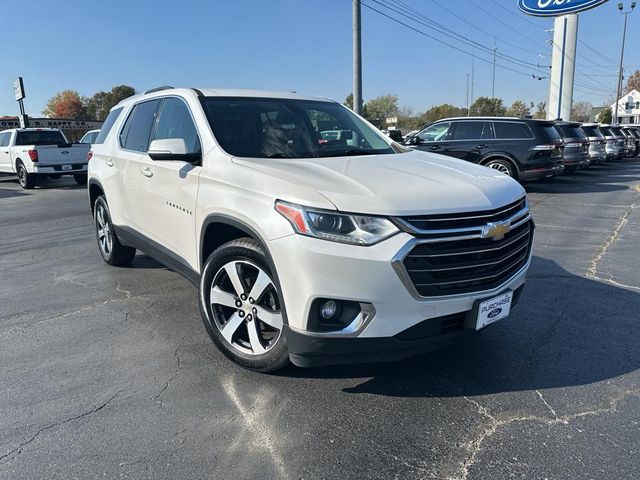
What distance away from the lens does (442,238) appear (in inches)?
105

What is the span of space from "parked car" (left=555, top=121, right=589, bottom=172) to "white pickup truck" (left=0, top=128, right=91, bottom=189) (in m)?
14.2

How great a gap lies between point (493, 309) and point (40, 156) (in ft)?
51.2

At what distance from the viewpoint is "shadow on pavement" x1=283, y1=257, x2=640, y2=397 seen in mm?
3170

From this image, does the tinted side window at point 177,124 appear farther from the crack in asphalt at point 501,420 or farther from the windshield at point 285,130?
the crack in asphalt at point 501,420

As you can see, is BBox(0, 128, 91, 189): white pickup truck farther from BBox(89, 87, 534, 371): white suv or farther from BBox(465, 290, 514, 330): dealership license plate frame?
BBox(465, 290, 514, 330): dealership license plate frame

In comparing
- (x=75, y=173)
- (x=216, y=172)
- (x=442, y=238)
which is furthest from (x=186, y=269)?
(x=75, y=173)

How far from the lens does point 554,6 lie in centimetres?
2397

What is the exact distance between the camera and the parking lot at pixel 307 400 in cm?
248

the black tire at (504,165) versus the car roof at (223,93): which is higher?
the car roof at (223,93)

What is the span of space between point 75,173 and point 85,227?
7.86 m

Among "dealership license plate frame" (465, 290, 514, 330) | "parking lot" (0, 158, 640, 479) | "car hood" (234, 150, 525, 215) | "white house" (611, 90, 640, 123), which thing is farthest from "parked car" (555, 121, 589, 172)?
"white house" (611, 90, 640, 123)

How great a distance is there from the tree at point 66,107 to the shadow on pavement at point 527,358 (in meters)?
112

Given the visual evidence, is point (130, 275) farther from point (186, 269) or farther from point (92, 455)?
point (92, 455)

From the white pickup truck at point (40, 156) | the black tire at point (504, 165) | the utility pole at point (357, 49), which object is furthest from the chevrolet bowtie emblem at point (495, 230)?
the white pickup truck at point (40, 156)
